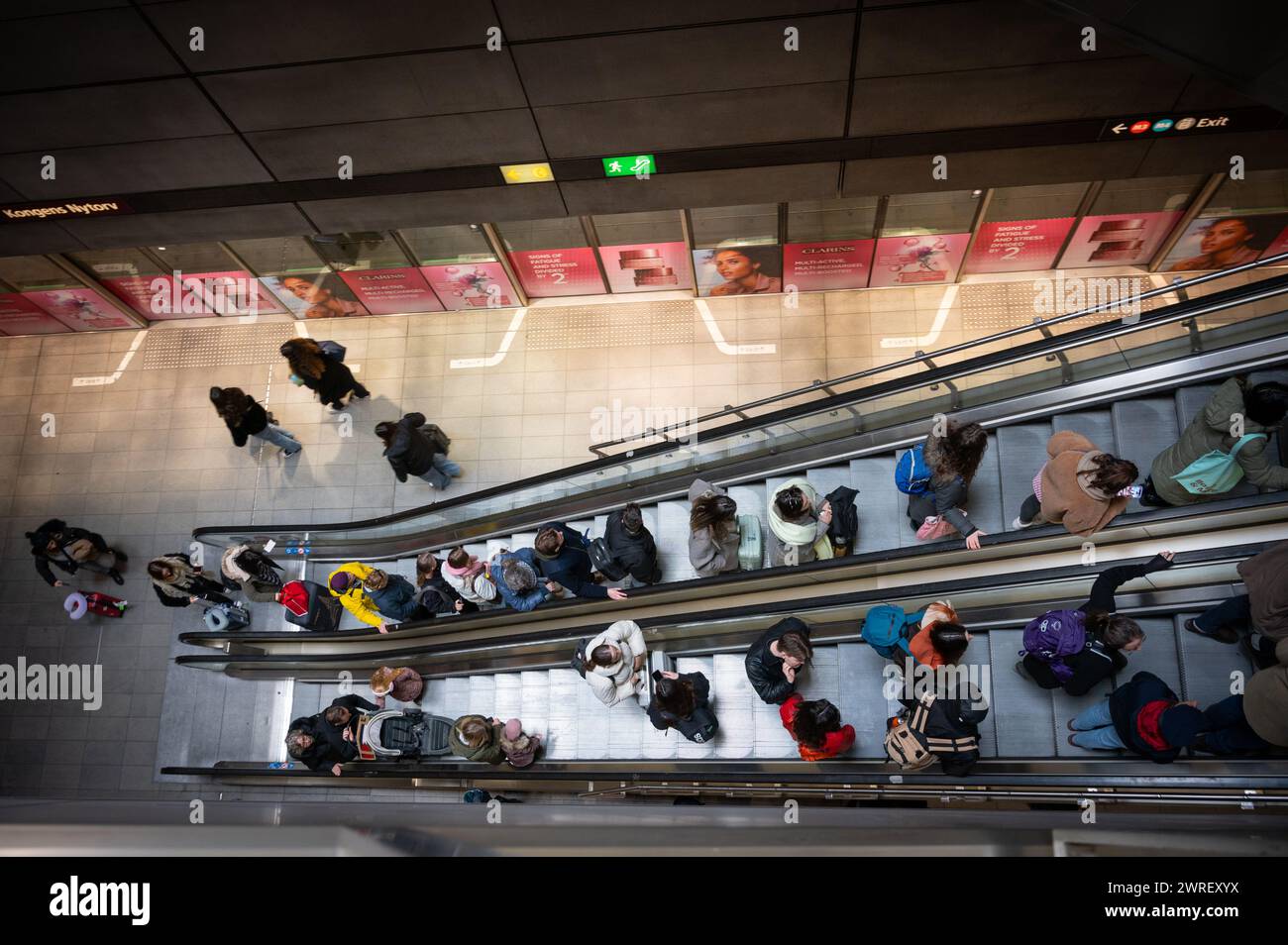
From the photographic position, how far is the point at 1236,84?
4.65 metres

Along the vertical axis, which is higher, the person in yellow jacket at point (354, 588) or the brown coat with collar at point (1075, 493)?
the brown coat with collar at point (1075, 493)

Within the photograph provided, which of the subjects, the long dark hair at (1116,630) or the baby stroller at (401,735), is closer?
the long dark hair at (1116,630)

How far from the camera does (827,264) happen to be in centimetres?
1044

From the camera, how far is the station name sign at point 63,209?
26.9 feet

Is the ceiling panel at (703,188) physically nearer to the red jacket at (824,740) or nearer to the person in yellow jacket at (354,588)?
the person in yellow jacket at (354,588)

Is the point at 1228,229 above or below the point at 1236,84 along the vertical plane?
above

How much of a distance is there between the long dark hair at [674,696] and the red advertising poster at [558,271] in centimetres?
665

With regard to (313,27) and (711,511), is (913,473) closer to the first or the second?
(711,511)

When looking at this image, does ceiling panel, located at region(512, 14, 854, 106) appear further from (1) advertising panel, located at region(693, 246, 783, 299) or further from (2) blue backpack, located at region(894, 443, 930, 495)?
(1) advertising panel, located at region(693, 246, 783, 299)

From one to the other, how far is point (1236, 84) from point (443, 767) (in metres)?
8.21

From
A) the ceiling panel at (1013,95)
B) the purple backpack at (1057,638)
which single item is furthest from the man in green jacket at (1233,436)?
the ceiling panel at (1013,95)

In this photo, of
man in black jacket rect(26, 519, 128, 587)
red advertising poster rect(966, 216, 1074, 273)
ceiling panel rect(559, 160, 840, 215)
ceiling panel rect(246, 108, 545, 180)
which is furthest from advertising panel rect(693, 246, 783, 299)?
man in black jacket rect(26, 519, 128, 587)
